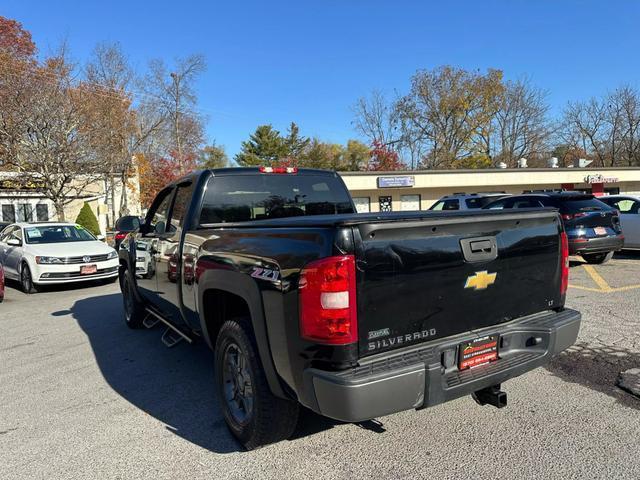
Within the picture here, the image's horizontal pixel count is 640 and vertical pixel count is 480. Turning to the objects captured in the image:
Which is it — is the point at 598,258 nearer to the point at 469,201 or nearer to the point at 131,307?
the point at 469,201

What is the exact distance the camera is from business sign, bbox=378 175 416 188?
32.7m

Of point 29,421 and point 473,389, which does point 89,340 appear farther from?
point 473,389

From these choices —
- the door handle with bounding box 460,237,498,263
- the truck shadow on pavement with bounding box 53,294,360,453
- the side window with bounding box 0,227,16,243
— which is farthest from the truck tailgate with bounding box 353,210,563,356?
the side window with bounding box 0,227,16,243

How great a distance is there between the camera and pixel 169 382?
4363 millimetres

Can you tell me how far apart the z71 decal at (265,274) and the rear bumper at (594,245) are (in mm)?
8241

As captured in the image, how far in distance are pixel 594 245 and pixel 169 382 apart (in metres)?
8.50

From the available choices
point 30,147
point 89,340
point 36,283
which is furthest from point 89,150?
point 89,340

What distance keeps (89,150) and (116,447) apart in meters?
21.8

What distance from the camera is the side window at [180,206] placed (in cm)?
416

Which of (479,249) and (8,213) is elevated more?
(8,213)

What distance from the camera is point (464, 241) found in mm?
2717

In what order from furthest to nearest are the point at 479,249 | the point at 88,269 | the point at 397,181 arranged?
the point at 397,181
the point at 88,269
the point at 479,249

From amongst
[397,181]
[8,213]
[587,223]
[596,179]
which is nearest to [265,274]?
[587,223]

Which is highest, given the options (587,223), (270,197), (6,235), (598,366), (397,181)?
(397,181)
